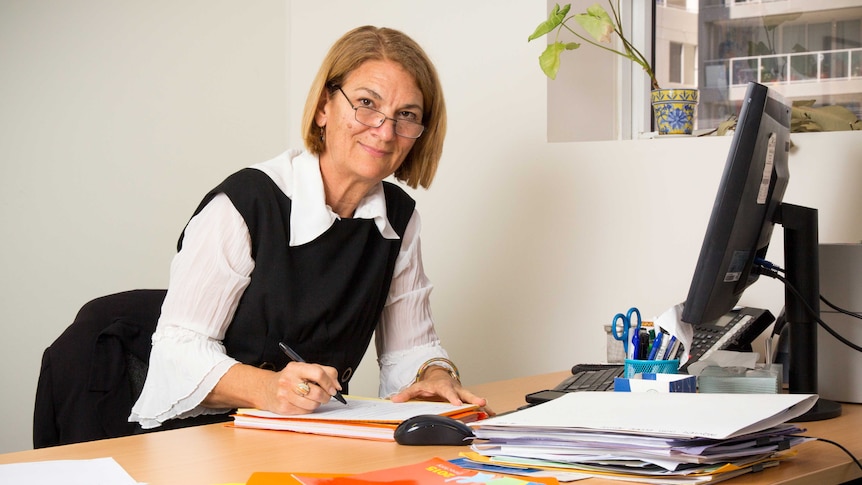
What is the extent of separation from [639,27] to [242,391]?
5.19 feet

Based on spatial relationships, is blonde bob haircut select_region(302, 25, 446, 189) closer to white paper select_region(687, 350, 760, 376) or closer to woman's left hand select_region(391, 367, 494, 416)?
woman's left hand select_region(391, 367, 494, 416)

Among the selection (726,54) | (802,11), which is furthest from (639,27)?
(802,11)

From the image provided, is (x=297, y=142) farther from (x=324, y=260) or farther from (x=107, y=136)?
(x=324, y=260)

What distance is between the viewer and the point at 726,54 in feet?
7.88

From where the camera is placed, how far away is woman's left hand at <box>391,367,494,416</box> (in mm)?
1546

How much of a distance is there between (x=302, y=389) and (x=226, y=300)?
1.12ft

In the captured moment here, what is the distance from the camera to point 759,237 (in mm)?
1483

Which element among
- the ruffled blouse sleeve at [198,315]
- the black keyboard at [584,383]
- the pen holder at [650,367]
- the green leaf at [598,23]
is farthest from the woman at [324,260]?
the green leaf at [598,23]

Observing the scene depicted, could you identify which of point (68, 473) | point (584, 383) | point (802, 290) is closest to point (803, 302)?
point (802, 290)

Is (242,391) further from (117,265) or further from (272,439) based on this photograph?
(117,265)

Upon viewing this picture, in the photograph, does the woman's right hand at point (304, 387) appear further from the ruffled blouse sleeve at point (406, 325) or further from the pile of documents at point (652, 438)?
the ruffled blouse sleeve at point (406, 325)

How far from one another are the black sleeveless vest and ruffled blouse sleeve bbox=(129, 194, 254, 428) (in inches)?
1.3

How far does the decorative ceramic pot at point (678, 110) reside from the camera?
87.4 inches

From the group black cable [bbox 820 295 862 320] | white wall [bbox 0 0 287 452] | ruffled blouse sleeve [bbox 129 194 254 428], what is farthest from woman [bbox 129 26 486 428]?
white wall [bbox 0 0 287 452]
